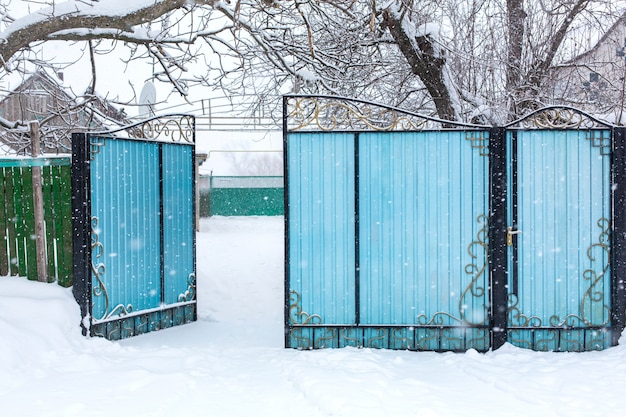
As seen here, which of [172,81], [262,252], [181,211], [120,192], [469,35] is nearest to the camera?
[120,192]

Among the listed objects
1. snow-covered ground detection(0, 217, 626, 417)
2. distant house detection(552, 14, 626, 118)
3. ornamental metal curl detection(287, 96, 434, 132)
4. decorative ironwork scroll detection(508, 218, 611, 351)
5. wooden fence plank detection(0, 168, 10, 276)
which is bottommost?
snow-covered ground detection(0, 217, 626, 417)

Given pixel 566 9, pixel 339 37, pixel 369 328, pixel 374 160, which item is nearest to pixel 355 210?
pixel 374 160

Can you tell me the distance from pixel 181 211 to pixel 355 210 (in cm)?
244

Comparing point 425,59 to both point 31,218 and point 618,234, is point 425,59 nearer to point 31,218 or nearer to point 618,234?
point 618,234

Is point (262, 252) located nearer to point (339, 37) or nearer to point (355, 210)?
point (339, 37)

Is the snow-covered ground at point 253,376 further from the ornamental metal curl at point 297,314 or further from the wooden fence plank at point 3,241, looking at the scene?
the ornamental metal curl at point 297,314

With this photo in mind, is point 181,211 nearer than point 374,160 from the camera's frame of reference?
No

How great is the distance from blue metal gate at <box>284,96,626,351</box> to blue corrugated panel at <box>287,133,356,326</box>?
0.01 m

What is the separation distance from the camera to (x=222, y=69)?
318 inches

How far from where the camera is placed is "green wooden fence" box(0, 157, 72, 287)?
6047mm

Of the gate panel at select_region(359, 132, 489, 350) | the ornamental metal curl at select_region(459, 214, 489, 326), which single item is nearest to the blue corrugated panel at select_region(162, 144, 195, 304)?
the gate panel at select_region(359, 132, 489, 350)

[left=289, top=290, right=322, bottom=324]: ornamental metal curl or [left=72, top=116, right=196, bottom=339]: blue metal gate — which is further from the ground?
[left=72, top=116, right=196, bottom=339]: blue metal gate

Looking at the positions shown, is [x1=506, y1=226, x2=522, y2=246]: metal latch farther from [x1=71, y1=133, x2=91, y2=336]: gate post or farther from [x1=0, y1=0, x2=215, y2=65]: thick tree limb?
[x1=0, y1=0, x2=215, y2=65]: thick tree limb

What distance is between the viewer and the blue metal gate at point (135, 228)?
5.86 m
